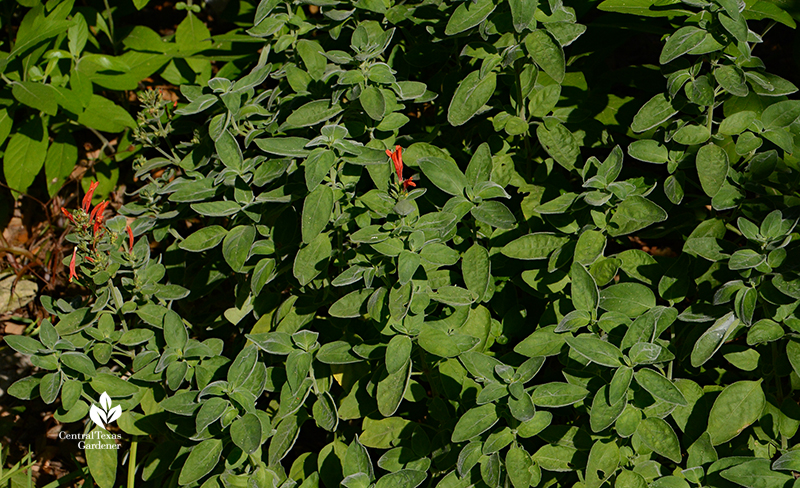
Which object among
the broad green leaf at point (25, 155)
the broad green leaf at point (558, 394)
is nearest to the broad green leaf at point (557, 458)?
the broad green leaf at point (558, 394)

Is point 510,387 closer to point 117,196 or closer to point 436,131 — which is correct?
point 436,131

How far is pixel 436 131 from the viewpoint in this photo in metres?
2.18

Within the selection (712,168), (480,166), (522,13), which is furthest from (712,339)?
(522,13)

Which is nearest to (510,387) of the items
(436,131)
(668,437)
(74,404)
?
(668,437)

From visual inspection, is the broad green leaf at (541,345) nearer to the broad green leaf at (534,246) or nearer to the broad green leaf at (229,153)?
the broad green leaf at (534,246)

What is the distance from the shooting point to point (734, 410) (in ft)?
5.36

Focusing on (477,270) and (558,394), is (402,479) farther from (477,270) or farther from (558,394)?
(477,270)

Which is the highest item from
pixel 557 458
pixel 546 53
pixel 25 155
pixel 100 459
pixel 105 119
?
pixel 546 53

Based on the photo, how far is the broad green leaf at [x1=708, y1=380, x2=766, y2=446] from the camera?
1.62 m

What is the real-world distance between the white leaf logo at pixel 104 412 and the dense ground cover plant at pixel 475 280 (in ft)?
0.10

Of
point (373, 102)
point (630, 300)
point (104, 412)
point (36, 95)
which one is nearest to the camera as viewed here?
point (630, 300)

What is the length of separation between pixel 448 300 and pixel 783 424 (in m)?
0.91

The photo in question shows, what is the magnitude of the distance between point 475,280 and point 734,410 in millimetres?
720

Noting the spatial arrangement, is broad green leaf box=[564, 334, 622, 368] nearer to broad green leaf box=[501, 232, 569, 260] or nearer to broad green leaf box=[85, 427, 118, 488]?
A: broad green leaf box=[501, 232, 569, 260]
